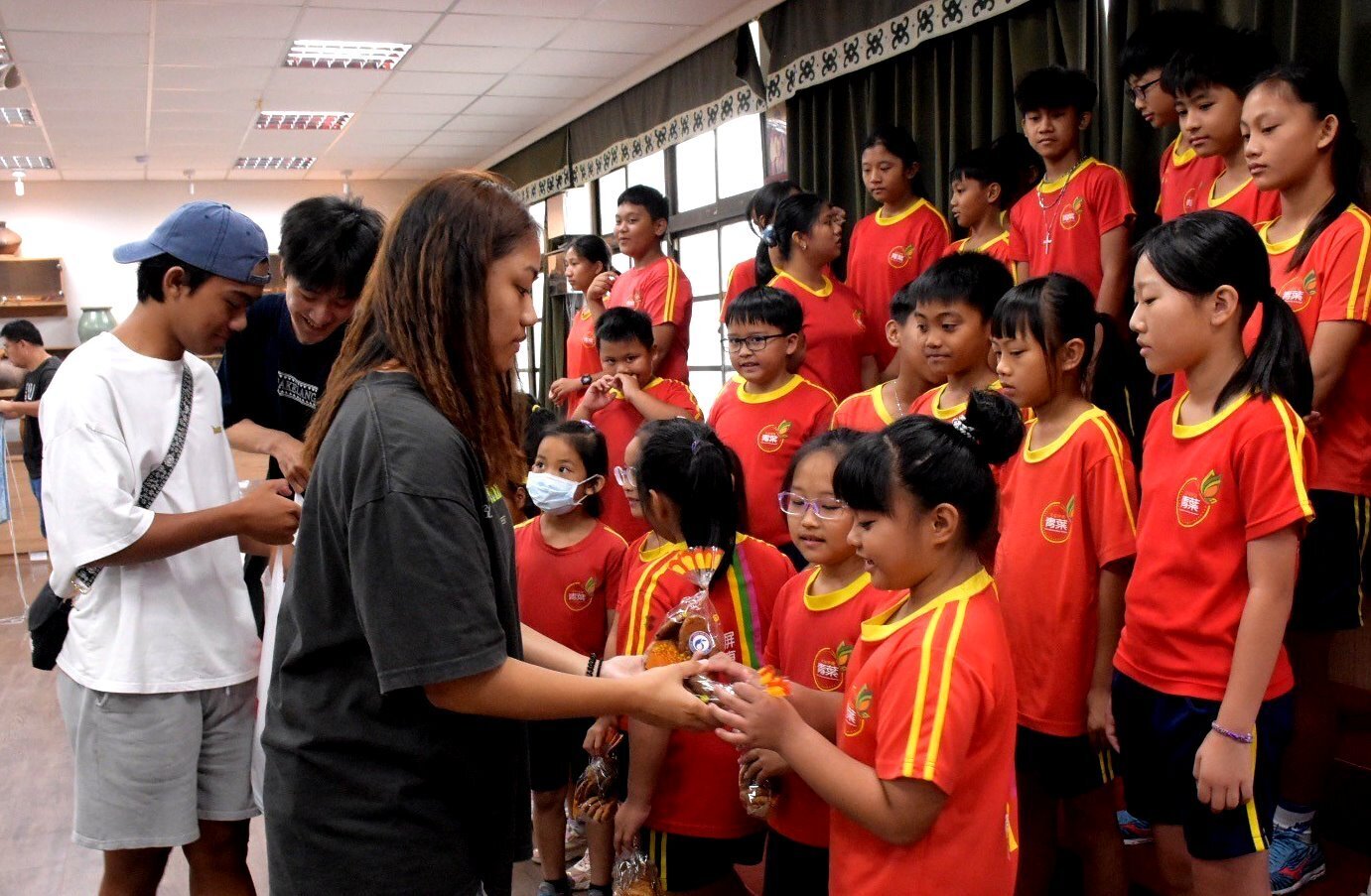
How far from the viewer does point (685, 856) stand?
186 centimetres

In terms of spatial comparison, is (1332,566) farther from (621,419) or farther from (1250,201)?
(621,419)

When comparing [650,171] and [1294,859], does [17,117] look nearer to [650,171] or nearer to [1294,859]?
[650,171]

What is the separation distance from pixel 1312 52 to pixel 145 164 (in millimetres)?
9350

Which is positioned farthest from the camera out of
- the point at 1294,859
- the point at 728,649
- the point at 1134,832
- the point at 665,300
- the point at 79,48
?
the point at 79,48

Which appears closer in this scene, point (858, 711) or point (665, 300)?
point (858, 711)

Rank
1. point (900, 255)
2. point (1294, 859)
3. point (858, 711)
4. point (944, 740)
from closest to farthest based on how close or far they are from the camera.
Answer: point (944, 740) → point (858, 711) → point (1294, 859) → point (900, 255)

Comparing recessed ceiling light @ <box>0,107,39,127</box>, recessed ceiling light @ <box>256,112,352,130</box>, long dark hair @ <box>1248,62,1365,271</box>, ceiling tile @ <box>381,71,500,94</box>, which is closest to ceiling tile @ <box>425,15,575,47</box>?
ceiling tile @ <box>381,71,500,94</box>

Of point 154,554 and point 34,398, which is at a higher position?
point 34,398

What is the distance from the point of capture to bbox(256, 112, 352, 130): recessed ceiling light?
7629mm

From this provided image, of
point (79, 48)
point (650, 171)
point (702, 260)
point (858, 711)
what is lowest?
point (858, 711)

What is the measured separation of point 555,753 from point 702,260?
479 centimetres

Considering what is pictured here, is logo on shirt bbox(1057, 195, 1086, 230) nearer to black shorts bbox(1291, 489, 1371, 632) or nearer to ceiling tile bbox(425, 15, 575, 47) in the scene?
black shorts bbox(1291, 489, 1371, 632)

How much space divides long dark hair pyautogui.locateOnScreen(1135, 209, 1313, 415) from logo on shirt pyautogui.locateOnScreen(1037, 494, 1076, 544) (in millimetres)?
338

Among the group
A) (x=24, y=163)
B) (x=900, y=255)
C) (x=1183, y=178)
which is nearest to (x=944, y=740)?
(x=1183, y=178)
